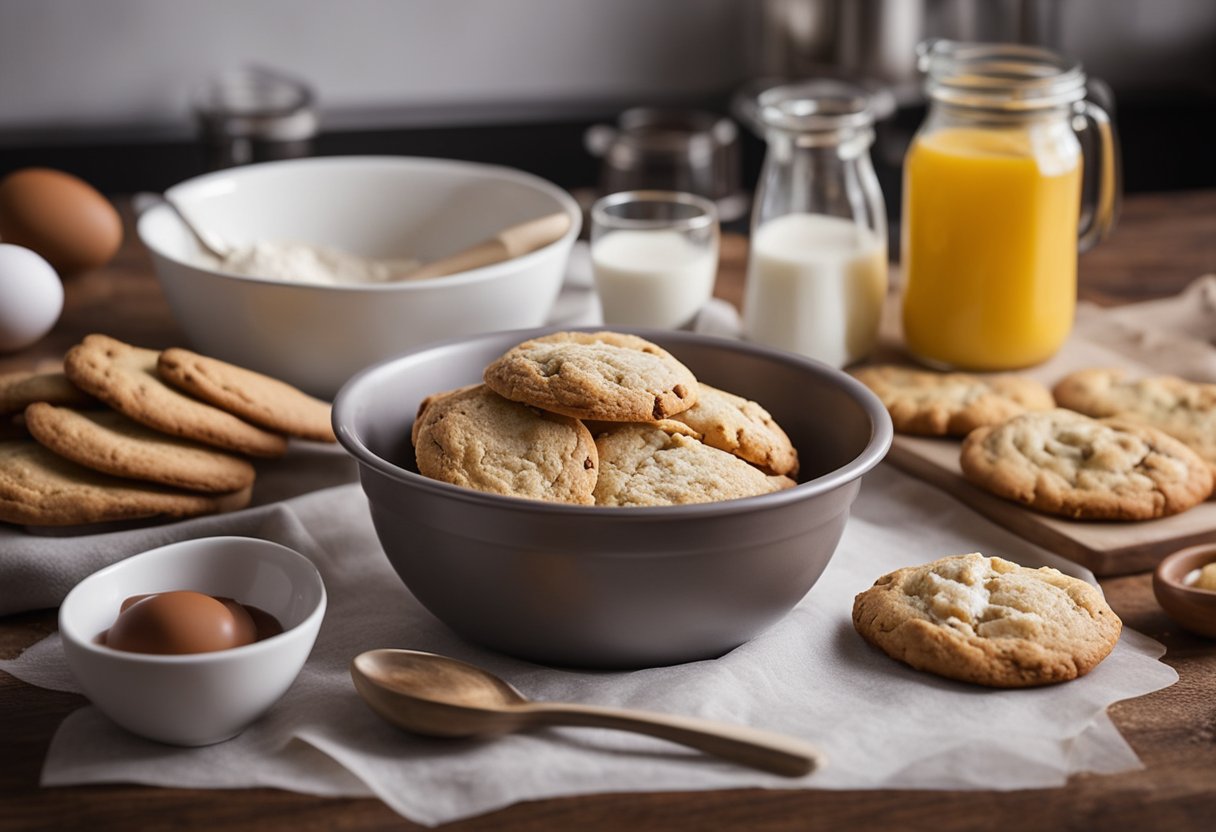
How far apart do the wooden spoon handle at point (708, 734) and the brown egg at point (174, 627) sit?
22cm

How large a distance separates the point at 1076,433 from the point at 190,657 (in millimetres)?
899

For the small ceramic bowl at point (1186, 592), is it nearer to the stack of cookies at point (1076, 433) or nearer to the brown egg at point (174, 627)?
the stack of cookies at point (1076, 433)

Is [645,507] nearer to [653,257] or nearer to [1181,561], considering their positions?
[1181,561]

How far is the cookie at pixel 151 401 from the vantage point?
1.21 meters

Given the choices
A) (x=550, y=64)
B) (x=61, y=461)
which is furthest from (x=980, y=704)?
(x=550, y=64)

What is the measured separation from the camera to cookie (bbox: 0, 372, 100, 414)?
1.25m

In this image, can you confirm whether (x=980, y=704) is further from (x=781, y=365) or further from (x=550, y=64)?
(x=550, y=64)

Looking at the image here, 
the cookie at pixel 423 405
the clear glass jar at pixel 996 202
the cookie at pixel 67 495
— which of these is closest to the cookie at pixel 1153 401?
the clear glass jar at pixel 996 202

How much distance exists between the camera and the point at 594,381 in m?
1.03

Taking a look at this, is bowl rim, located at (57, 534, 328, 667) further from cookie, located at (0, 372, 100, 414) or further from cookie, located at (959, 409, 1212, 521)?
cookie, located at (959, 409, 1212, 521)

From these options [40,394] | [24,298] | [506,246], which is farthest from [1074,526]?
[24,298]

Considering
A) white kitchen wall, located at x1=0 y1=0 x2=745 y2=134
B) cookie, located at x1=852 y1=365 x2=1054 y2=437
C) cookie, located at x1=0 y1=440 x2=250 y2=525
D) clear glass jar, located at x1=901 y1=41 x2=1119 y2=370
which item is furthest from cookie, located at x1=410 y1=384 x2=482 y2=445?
white kitchen wall, located at x1=0 y1=0 x2=745 y2=134

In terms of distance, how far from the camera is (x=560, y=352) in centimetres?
108

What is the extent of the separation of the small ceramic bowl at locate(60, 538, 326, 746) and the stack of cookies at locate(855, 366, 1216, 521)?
2.30 feet
